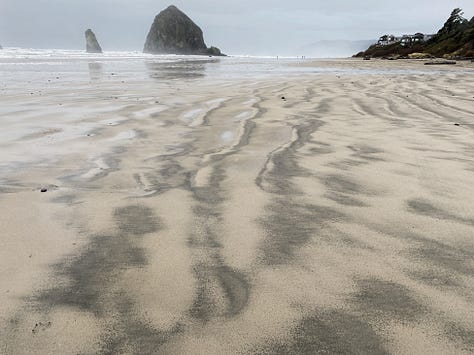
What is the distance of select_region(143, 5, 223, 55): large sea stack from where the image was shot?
4520 inches

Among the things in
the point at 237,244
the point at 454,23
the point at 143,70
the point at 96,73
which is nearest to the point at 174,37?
the point at 454,23

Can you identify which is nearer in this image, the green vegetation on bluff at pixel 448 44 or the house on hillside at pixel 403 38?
the green vegetation on bluff at pixel 448 44

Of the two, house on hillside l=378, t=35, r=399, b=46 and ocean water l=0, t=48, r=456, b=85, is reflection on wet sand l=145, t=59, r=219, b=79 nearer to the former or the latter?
ocean water l=0, t=48, r=456, b=85

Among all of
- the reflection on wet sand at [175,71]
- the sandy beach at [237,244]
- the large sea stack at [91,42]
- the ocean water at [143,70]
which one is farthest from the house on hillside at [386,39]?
the large sea stack at [91,42]

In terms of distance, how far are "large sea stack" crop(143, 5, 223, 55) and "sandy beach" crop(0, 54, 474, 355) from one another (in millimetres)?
113642

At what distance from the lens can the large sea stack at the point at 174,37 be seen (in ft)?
377

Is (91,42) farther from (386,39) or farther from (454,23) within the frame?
(454,23)

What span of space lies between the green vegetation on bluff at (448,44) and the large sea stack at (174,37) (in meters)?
69.2

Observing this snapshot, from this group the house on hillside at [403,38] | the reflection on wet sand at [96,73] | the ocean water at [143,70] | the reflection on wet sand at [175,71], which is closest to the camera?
the reflection on wet sand at [96,73]

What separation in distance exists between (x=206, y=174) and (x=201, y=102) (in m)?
4.35

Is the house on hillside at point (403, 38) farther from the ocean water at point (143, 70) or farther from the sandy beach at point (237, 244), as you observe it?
the sandy beach at point (237, 244)

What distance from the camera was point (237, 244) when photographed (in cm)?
185

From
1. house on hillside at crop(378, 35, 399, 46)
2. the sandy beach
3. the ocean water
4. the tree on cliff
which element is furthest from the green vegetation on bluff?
the sandy beach

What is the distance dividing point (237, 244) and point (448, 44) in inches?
1894
